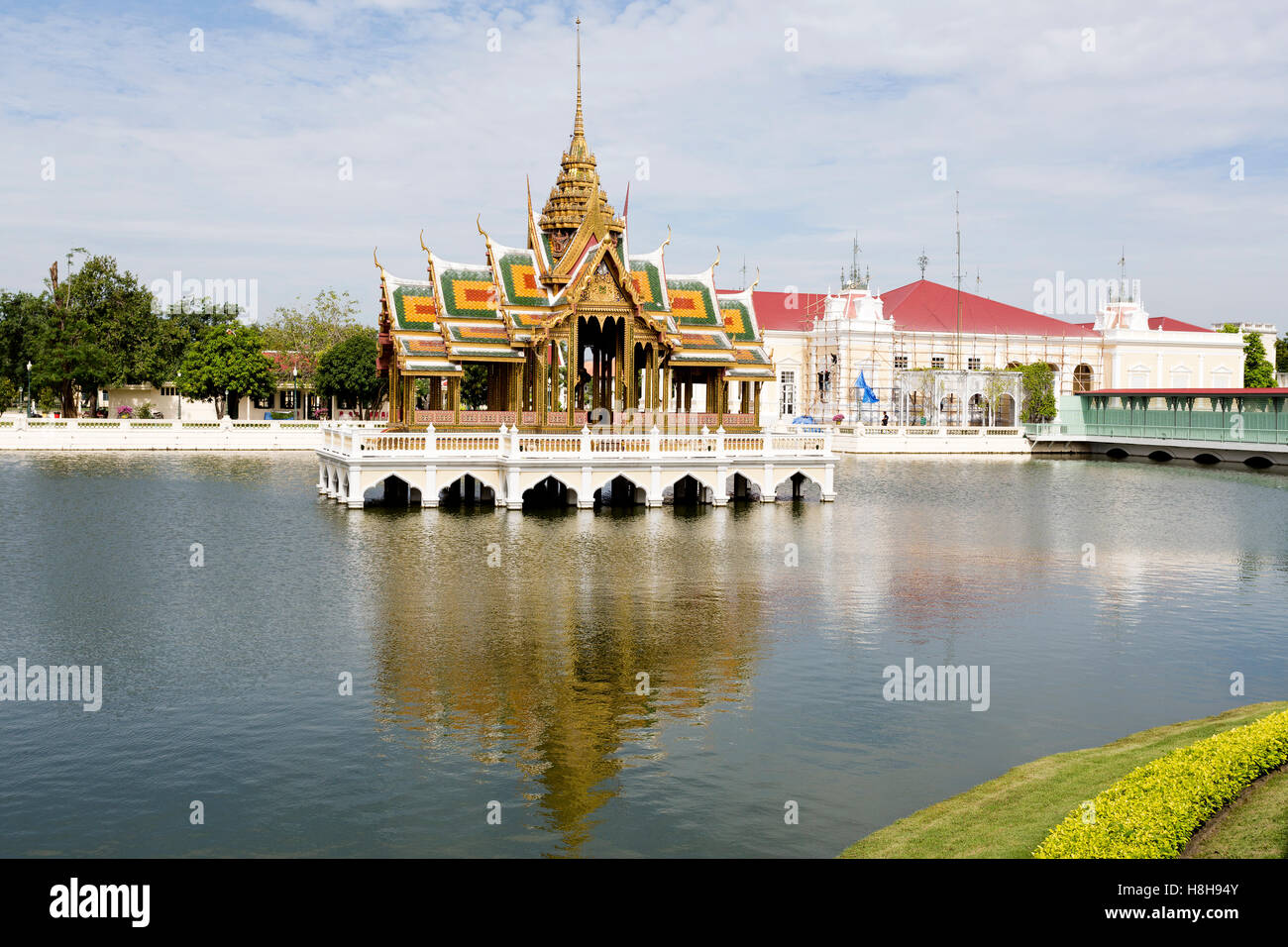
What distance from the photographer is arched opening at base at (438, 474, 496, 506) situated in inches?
1544

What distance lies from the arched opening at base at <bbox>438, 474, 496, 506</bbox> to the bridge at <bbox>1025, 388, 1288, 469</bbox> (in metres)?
44.0

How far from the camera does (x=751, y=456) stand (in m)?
40.0

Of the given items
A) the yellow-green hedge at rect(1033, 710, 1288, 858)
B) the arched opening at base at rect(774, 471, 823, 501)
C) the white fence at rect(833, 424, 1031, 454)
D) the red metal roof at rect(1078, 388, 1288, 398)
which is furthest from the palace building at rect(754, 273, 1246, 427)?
the yellow-green hedge at rect(1033, 710, 1288, 858)

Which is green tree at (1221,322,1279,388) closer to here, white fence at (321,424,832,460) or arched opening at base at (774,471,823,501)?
arched opening at base at (774,471,823,501)

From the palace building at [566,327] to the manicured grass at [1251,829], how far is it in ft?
94.5

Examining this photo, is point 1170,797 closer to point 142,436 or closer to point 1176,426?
point 1176,426

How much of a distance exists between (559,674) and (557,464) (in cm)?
2108

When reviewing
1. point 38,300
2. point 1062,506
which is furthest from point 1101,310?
point 38,300
